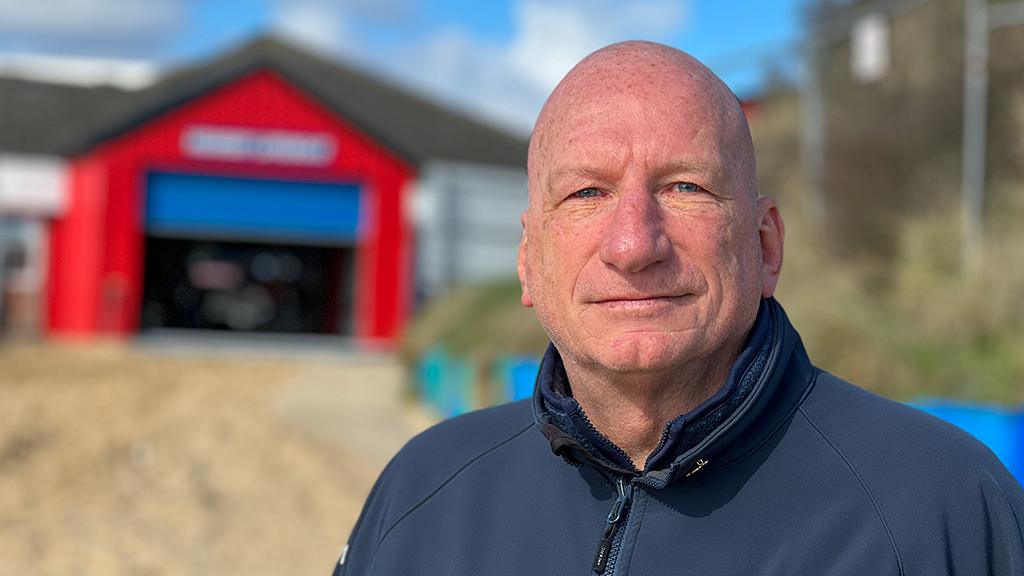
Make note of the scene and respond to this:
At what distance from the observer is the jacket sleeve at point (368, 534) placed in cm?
202

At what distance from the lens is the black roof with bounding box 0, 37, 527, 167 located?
85.0 feet

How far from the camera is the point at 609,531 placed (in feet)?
5.74

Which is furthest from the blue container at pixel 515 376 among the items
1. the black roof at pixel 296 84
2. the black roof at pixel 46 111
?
the black roof at pixel 46 111

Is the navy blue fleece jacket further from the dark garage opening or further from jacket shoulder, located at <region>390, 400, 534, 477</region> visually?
the dark garage opening

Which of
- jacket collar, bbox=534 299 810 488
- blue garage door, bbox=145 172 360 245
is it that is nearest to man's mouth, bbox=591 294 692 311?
jacket collar, bbox=534 299 810 488

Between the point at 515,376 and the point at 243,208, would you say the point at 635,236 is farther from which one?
the point at 243,208

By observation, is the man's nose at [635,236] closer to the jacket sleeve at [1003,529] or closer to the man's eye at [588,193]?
the man's eye at [588,193]

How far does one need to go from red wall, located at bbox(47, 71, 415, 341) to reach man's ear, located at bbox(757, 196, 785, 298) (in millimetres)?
24541

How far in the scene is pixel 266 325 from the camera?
107 ft

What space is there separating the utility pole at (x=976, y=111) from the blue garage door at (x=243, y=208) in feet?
46.5

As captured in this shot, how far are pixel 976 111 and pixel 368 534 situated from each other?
13.7 metres

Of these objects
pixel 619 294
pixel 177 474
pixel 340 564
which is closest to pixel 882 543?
pixel 619 294

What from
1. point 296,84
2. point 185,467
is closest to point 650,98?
point 185,467

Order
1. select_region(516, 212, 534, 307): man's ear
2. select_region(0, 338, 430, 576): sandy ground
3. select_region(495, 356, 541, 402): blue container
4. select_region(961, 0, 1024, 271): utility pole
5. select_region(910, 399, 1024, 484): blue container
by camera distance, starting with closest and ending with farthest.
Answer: select_region(516, 212, 534, 307): man's ear < select_region(910, 399, 1024, 484): blue container < select_region(0, 338, 430, 576): sandy ground < select_region(495, 356, 541, 402): blue container < select_region(961, 0, 1024, 271): utility pole
